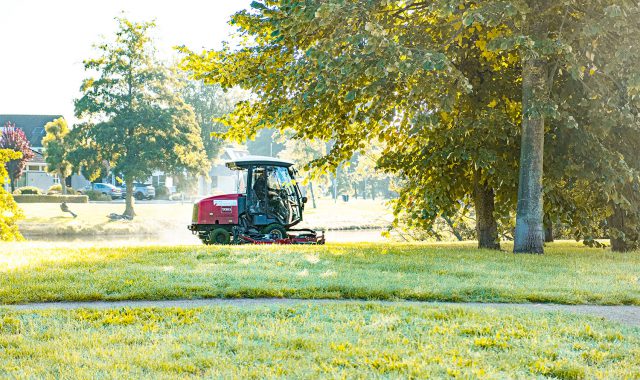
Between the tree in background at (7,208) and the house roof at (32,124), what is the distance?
56.1 metres

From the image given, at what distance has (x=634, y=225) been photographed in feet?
52.7

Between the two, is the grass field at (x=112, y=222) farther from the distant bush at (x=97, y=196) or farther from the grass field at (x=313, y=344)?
the grass field at (x=313, y=344)

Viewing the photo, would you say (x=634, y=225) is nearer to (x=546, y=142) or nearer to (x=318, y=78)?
(x=546, y=142)

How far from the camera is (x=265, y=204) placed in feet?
61.1

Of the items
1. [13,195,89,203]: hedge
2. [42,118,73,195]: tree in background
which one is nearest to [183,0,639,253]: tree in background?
[42,118,73,195]: tree in background

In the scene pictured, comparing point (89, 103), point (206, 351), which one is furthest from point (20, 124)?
point (206, 351)

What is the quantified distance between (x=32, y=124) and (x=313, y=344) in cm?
7650

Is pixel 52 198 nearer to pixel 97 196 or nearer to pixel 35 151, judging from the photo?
pixel 97 196

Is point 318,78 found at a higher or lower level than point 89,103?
lower

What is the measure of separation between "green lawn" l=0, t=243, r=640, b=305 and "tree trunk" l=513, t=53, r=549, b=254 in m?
0.88

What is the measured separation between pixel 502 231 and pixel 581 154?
11.5 meters

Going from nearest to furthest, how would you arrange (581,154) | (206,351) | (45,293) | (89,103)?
(206,351)
(45,293)
(581,154)
(89,103)

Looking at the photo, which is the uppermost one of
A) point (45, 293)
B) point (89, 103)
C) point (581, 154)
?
point (89, 103)

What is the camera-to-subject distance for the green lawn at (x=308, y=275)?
890 centimetres
